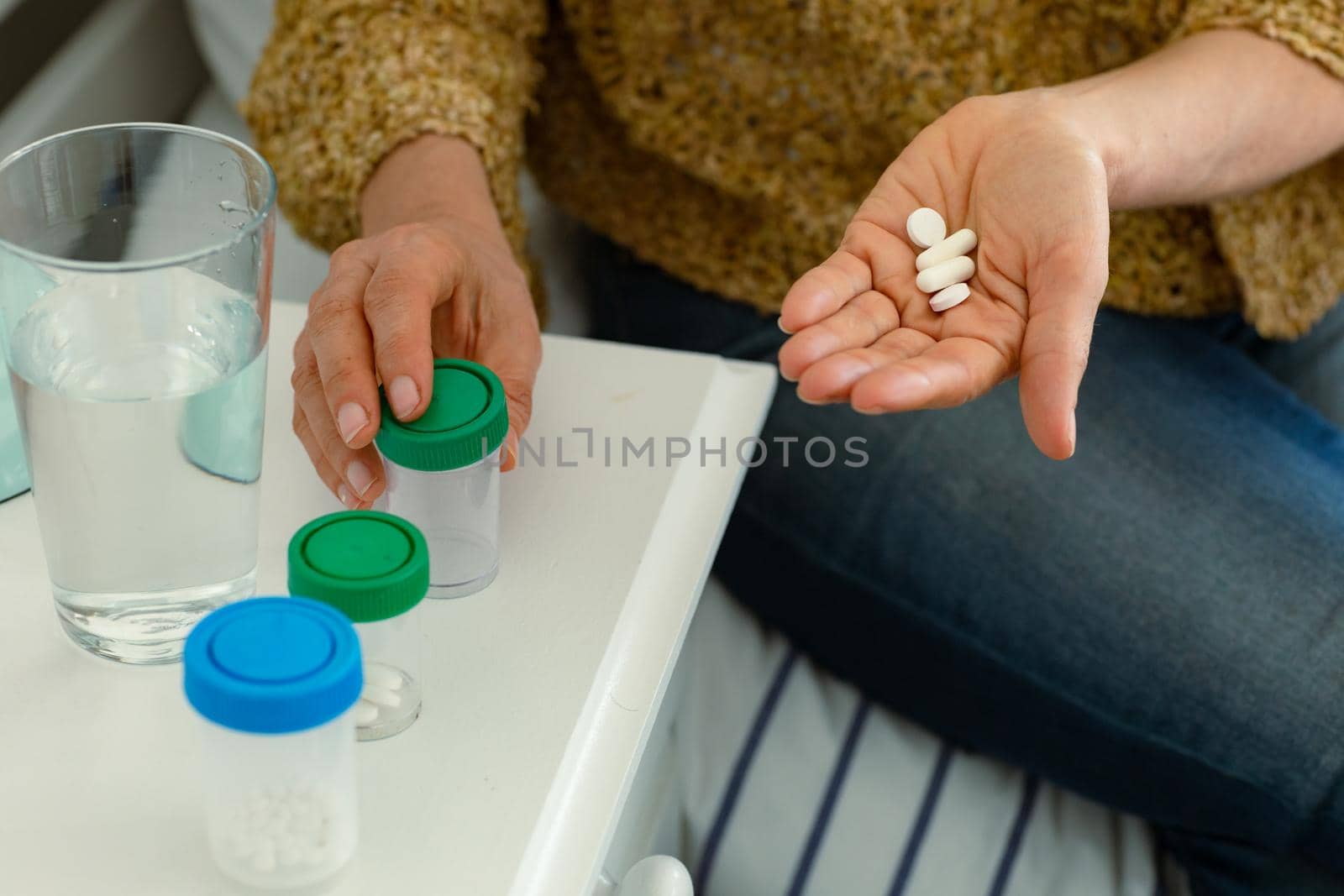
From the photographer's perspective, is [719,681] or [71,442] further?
[719,681]

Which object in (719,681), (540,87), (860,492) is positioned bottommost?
(719,681)

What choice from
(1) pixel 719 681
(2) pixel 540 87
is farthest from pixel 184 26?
(1) pixel 719 681

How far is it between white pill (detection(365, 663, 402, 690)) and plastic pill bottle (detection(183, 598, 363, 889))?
60mm

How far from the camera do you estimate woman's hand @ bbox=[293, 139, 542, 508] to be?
20.2 inches

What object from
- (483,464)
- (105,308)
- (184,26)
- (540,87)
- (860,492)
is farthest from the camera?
(184,26)

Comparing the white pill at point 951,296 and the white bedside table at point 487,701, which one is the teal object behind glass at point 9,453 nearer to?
the white bedside table at point 487,701

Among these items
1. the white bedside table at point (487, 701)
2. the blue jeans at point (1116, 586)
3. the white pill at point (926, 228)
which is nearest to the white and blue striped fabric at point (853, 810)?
the blue jeans at point (1116, 586)

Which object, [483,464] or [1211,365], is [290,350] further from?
[1211,365]

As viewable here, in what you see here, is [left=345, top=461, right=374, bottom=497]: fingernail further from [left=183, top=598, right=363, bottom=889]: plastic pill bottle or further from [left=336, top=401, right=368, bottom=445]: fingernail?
[left=183, top=598, right=363, bottom=889]: plastic pill bottle

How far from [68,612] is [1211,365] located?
711mm

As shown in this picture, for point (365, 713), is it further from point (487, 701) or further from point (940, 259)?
point (940, 259)

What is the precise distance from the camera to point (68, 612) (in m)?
0.48

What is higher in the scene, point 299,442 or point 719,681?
point 299,442

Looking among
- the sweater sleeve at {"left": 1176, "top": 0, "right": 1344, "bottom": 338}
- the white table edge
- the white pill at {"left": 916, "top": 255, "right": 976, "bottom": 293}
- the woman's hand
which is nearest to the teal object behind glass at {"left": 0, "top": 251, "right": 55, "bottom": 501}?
the woman's hand
